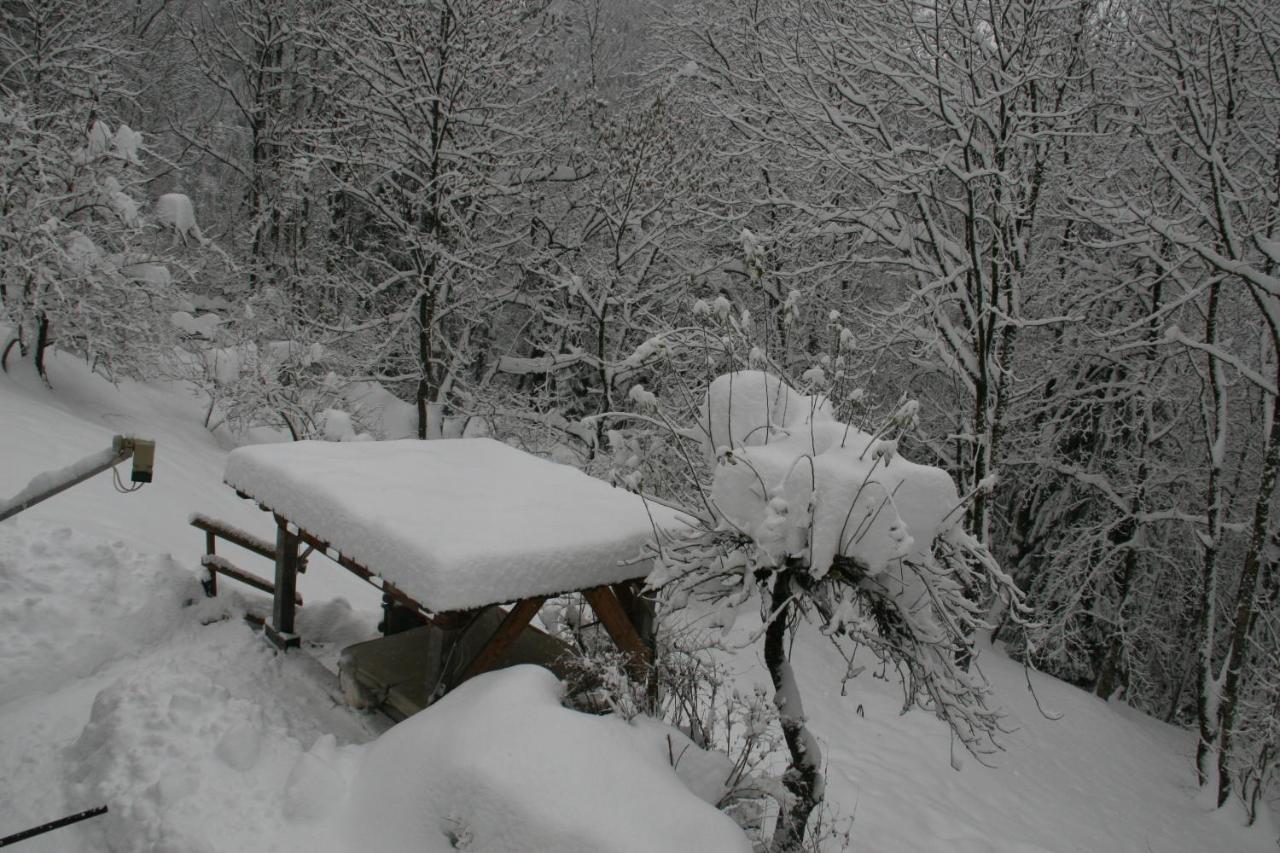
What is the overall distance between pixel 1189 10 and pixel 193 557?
1301cm

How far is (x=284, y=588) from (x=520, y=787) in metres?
3.41

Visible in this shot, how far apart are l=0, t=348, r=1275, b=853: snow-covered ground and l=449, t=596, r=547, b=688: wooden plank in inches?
13.2

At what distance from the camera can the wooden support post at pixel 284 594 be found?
6.40m

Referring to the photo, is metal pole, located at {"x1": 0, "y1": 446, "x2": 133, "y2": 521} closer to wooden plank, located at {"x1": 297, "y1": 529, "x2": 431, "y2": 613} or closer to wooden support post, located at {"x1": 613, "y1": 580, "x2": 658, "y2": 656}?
wooden plank, located at {"x1": 297, "y1": 529, "x2": 431, "y2": 613}

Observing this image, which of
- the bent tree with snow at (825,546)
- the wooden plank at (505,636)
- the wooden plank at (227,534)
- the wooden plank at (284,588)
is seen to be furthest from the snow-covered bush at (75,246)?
the bent tree with snow at (825,546)

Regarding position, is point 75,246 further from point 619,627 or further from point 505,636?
point 619,627

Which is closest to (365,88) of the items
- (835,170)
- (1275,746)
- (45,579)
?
(835,170)

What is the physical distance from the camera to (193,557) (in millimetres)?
8812

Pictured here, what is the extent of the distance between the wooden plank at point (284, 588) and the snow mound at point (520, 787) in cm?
225

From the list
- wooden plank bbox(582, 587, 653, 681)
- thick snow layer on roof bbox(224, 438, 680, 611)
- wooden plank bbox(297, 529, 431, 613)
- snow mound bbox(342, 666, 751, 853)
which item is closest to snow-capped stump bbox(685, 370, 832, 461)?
thick snow layer on roof bbox(224, 438, 680, 611)

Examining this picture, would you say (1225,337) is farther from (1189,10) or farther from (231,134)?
(231,134)

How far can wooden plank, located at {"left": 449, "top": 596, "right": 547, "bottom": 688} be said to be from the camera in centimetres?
499

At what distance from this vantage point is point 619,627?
548cm

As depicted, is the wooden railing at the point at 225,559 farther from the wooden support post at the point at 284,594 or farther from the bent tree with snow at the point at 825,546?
the bent tree with snow at the point at 825,546
